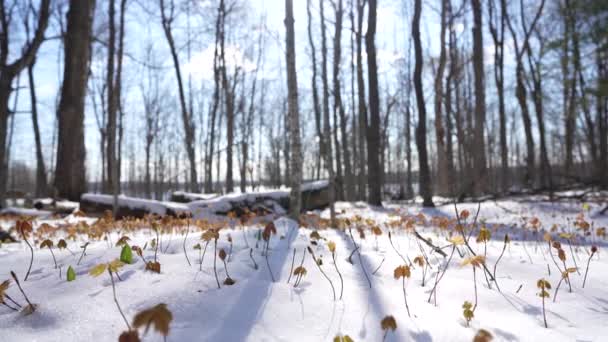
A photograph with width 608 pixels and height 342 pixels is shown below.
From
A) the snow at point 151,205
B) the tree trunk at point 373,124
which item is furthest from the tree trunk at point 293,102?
the tree trunk at point 373,124

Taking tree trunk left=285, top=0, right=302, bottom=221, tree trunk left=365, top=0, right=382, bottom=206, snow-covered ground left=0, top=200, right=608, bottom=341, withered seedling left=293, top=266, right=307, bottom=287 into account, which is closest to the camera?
snow-covered ground left=0, top=200, right=608, bottom=341

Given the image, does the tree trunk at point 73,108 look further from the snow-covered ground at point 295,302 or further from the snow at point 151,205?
the snow-covered ground at point 295,302

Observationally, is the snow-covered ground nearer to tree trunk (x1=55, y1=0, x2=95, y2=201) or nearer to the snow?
the snow

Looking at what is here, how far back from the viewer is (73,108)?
27.7ft

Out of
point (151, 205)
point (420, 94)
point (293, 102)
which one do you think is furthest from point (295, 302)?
point (420, 94)

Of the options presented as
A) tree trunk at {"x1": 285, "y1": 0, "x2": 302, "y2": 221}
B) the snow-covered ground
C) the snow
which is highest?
tree trunk at {"x1": 285, "y1": 0, "x2": 302, "y2": 221}

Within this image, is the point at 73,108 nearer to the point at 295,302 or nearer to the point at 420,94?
the point at 295,302

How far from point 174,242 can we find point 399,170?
141ft

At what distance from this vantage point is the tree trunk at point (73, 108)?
8.30m

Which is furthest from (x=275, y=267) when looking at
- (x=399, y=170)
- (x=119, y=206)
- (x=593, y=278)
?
(x=399, y=170)

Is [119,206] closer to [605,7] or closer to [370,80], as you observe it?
[370,80]

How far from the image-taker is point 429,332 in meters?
1.22

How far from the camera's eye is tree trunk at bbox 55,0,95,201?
8305 millimetres

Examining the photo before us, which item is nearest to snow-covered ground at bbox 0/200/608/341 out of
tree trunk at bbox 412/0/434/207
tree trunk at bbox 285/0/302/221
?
tree trunk at bbox 285/0/302/221
